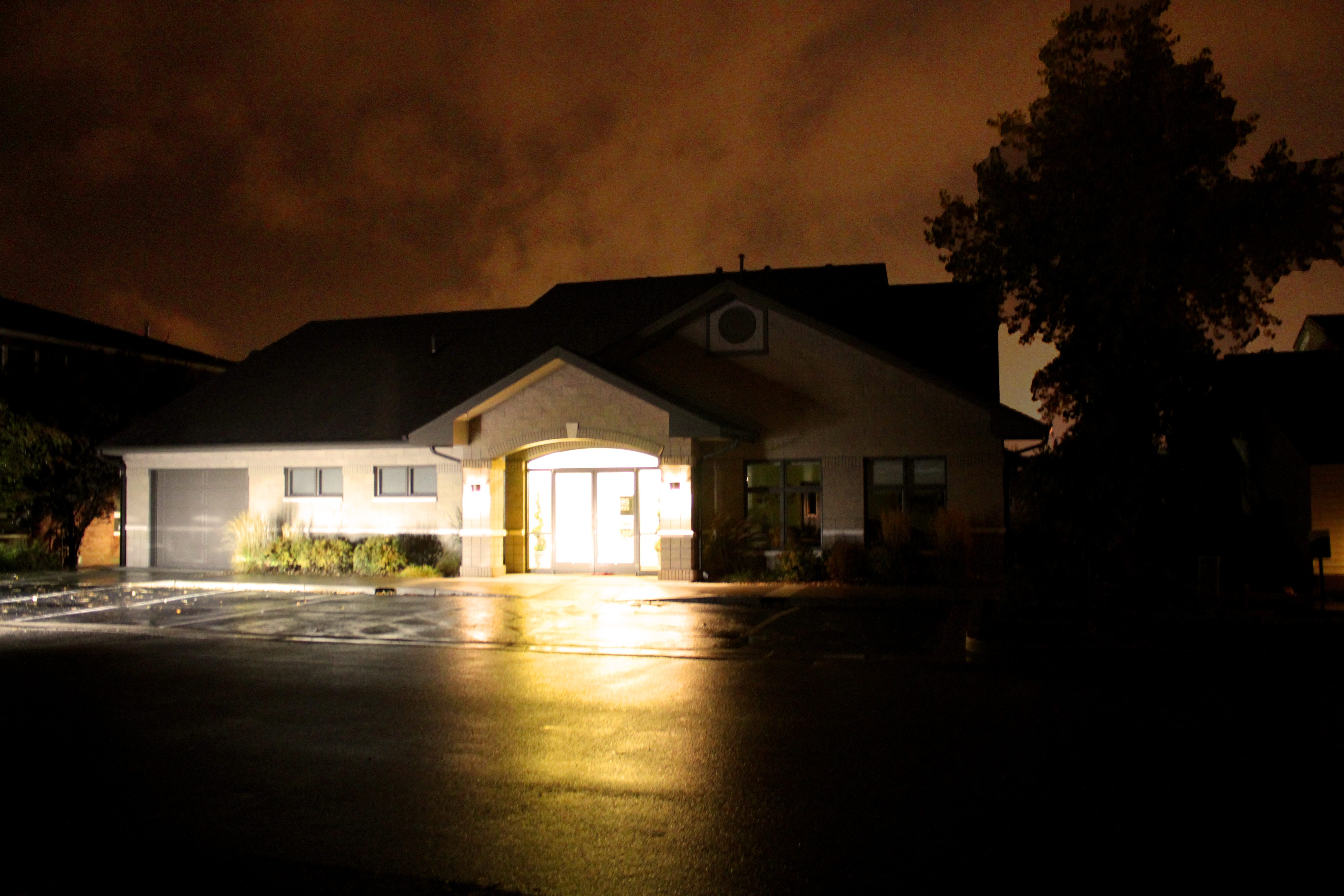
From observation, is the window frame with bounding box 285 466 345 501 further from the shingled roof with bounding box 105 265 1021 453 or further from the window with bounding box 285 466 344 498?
the shingled roof with bounding box 105 265 1021 453

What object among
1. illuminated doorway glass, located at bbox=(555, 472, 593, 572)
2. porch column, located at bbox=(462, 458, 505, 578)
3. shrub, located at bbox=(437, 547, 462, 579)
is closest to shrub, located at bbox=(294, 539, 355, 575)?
shrub, located at bbox=(437, 547, 462, 579)

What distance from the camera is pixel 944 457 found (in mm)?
22188

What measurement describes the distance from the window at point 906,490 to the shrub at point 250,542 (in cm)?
1367

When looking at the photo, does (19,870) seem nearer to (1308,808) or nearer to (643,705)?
(643,705)

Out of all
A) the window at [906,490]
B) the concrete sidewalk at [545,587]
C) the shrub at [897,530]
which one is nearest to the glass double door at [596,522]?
the concrete sidewalk at [545,587]

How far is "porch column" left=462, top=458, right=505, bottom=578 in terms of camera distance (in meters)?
23.1

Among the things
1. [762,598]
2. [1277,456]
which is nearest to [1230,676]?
[762,598]

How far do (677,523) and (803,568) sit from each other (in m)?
2.65

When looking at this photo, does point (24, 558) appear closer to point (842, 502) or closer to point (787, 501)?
point (787, 501)

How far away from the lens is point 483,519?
2306 cm

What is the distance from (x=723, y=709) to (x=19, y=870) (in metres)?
5.68

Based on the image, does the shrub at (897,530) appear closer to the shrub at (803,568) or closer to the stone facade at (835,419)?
the stone facade at (835,419)

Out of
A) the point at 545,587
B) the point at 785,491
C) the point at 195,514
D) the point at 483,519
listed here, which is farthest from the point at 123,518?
the point at 785,491

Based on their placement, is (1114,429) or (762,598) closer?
(1114,429)
